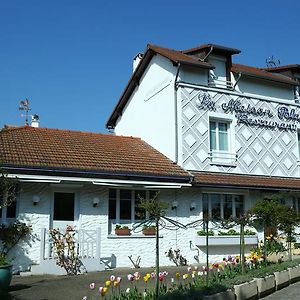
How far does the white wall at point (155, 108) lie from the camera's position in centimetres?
1897

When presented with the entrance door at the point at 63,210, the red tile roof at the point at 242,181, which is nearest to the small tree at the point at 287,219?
→ the red tile roof at the point at 242,181

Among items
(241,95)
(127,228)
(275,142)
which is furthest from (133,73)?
(127,228)

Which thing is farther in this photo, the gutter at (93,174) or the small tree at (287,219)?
the gutter at (93,174)

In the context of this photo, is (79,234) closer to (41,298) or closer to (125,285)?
(125,285)

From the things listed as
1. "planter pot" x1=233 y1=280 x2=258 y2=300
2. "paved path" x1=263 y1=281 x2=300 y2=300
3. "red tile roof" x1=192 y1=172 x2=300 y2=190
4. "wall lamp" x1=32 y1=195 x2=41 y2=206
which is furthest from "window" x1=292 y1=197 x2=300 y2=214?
"wall lamp" x1=32 y1=195 x2=41 y2=206

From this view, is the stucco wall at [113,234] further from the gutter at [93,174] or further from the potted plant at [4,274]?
the potted plant at [4,274]

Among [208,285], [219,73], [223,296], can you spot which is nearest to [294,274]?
[208,285]

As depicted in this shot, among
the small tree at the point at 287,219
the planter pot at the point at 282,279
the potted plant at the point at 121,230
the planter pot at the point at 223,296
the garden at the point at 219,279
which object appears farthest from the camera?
the potted plant at the point at 121,230

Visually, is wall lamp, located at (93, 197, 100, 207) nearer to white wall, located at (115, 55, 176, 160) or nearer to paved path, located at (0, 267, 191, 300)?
paved path, located at (0, 267, 191, 300)

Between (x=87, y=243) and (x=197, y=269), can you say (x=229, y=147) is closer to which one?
(x=197, y=269)

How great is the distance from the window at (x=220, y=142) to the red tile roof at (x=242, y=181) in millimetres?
729

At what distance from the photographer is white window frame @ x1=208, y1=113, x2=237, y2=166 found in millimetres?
19078

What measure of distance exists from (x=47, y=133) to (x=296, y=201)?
11536 mm

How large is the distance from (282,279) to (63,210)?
760 centimetres
